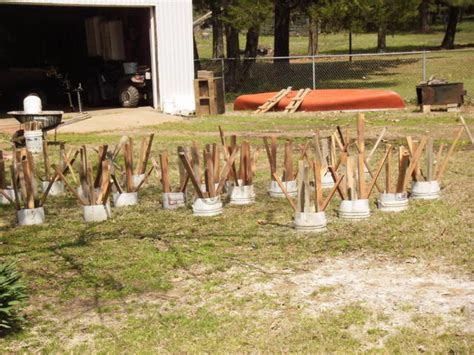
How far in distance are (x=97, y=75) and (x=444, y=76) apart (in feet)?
48.0

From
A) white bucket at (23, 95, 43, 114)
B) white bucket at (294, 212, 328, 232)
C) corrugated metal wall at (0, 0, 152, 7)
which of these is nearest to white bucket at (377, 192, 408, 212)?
white bucket at (294, 212, 328, 232)

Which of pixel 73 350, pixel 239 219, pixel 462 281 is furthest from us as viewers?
pixel 239 219

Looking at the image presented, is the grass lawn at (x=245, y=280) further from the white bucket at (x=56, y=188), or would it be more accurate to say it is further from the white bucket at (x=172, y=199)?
the white bucket at (x=56, y=188)

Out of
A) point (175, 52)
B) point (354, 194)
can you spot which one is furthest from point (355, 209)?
point (175, 52)

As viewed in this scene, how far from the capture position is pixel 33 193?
834 cm

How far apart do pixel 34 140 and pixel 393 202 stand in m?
7.03

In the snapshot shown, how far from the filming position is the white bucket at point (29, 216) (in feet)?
27.5

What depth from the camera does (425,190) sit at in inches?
346

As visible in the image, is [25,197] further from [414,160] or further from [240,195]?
[414,160]

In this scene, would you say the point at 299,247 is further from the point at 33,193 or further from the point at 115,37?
the point at 115,37

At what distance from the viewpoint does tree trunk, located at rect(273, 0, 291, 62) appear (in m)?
29.0

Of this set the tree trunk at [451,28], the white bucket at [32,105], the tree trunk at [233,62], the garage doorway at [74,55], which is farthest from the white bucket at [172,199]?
the tree trunk at [451,28]

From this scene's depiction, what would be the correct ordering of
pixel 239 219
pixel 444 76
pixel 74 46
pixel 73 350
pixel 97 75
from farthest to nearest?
pixel 444 76, pixel 74 46, pixel 97 75, pixel 239 219, pixel 73 350

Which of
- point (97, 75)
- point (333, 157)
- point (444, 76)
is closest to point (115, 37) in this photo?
point (97, 75)
